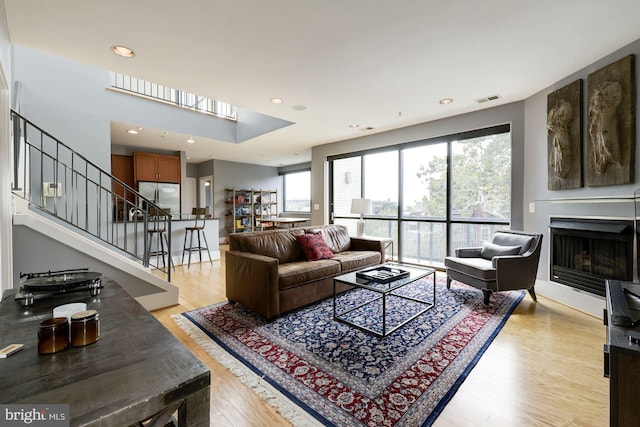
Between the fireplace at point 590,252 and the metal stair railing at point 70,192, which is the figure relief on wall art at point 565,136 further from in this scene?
the metal stair railing at point 70,192

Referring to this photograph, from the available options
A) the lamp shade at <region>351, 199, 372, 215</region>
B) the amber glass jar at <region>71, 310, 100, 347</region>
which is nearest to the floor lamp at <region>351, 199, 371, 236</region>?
the lamp shade at <region>351, 199, 372, 215</region>

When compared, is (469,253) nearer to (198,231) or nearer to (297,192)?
(198,231)

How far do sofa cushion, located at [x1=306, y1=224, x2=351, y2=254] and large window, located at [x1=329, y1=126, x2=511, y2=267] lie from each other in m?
1.35

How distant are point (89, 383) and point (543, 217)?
4672 millimetres

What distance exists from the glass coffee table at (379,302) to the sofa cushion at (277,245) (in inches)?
29.3

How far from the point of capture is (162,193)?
675cm

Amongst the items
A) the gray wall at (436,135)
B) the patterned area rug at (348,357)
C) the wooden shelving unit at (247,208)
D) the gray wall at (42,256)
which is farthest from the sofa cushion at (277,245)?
the wooden shelving unit at (247,208)

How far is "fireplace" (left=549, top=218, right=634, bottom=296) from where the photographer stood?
2.80 meters

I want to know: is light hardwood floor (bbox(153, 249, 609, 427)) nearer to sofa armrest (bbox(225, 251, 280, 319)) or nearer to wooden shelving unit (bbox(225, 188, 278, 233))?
sofa armrest (bbox(225, 251, 280, 319))

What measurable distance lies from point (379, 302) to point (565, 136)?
9.64 feet

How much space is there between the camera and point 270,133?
561 cm

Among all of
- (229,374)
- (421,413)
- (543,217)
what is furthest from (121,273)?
(543,217)

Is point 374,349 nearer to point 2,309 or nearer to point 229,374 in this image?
point 229,374

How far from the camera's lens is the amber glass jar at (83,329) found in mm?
895
